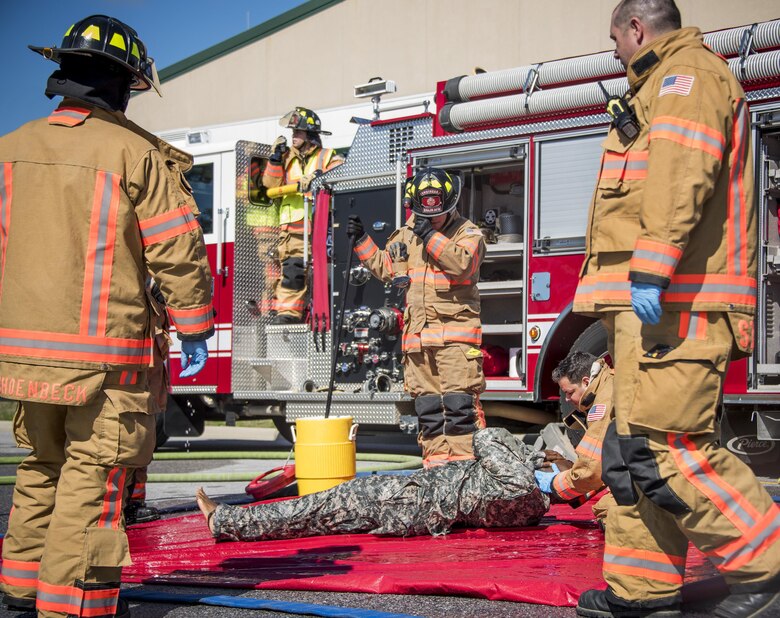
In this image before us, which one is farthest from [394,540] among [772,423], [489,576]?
[772,423]

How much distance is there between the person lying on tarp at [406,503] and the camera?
471cm

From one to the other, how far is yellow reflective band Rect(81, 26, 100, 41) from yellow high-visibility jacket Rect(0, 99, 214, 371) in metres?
0.23

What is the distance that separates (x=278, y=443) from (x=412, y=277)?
5707mm

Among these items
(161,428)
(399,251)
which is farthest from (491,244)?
(161,428)

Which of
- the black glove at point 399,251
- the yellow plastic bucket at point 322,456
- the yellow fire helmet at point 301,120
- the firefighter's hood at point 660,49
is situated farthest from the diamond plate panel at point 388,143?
the firefighter's hood at point 660,49

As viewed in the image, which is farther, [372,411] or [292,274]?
[292,274]

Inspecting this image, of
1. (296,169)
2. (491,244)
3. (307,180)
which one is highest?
(296,169)

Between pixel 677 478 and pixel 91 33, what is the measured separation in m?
2.29

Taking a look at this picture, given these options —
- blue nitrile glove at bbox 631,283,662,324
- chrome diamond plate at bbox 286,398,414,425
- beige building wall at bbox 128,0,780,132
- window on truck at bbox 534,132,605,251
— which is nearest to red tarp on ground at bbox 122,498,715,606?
blue nitrile glove at bbox 631,283,662,324

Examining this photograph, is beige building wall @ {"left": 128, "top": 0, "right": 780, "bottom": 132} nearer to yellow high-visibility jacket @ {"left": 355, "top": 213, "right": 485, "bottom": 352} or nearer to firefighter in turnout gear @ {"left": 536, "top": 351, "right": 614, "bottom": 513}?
yellow high-visibility jacket @ {"left": 355, "top": 213, "right": 485, "bottom": 352}

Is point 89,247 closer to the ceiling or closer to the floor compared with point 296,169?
closer to the floor

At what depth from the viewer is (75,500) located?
3092mm

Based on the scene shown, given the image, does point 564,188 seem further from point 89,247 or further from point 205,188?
point 89,247

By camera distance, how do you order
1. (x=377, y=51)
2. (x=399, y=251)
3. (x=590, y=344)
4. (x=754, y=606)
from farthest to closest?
(x=377, y=51) → (x=590, y=344) → (x=399, y=251) → (x=754, y=606)
